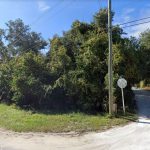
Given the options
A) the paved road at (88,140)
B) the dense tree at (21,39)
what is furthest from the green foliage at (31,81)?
the dense tree at (21,39)

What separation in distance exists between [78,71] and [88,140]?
9.19 metres

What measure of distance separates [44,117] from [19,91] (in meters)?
5.09

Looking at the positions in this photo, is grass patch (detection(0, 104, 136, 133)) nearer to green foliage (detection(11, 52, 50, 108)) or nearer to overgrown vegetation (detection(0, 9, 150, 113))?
overgrown vegetation (detection(0, 9, 150, 113))

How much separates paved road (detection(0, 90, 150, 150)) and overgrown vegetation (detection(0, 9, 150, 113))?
562cm

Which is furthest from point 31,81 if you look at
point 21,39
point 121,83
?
point 21,39

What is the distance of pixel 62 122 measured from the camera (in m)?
17.1

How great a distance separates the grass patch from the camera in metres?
15.7

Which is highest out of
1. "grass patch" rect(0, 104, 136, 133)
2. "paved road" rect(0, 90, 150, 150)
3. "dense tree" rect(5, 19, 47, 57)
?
"dense tree" rect(5, 19, 47, 57)

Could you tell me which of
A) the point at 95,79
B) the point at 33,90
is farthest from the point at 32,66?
the point at 95,79

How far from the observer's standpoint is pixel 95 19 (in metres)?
25.5

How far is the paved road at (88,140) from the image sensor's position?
12023mm

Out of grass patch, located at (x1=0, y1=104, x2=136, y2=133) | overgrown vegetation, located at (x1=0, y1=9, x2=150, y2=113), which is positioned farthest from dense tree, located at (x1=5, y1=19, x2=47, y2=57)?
grass patch, located at (x1=0, y1=104, x2=136, y2=133)

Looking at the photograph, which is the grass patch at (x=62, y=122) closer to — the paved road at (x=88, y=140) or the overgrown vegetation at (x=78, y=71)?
the paved road at (x=88, y=140)

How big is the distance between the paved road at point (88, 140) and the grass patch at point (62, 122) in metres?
0.91
